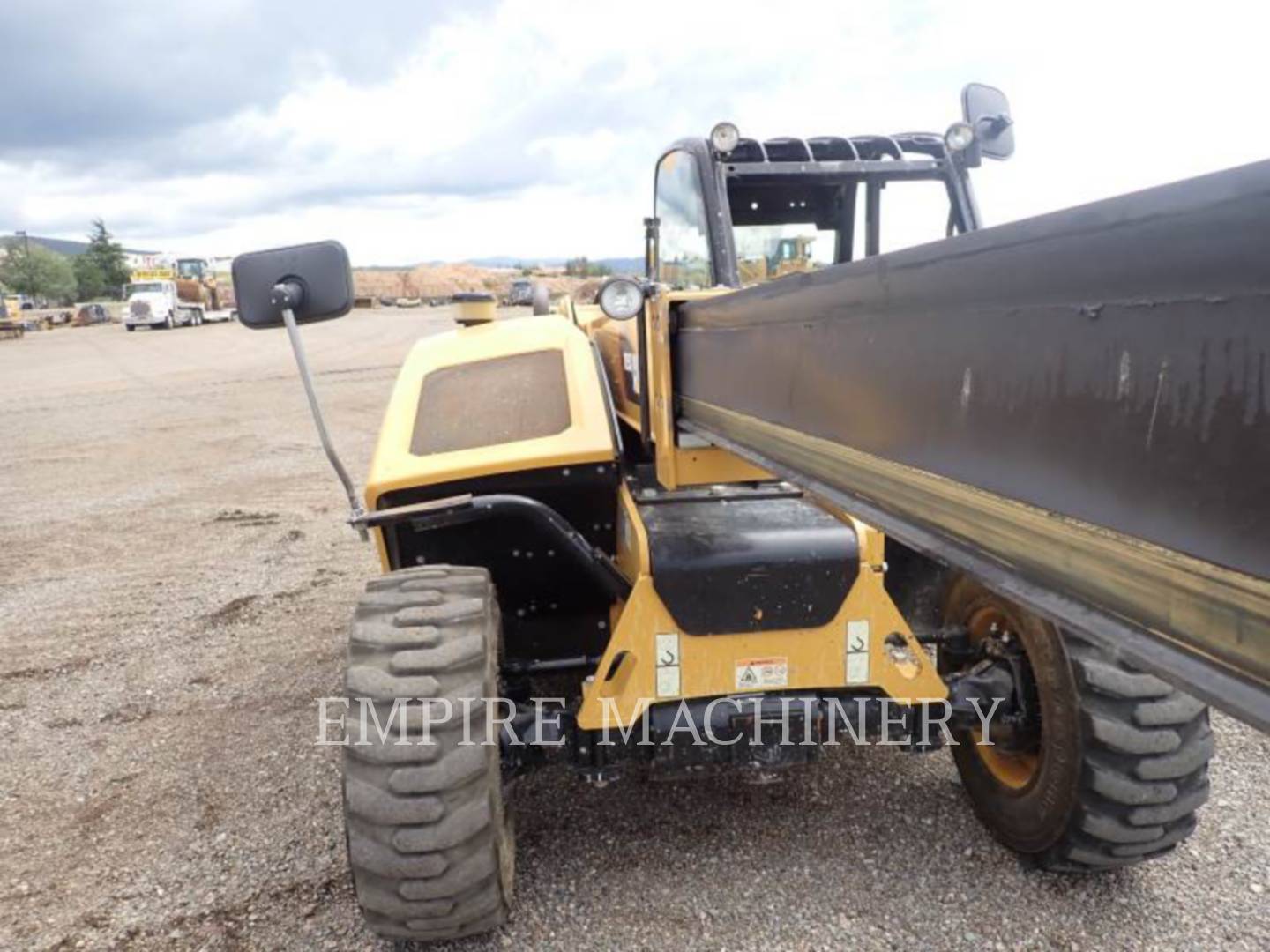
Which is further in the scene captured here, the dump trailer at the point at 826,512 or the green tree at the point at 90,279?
the green tree at the point at 90,279

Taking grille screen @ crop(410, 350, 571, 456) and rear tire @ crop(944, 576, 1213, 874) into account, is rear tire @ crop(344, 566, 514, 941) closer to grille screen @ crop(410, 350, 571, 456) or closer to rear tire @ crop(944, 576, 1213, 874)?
grille screen @ crop(410, 350, 571, 456)

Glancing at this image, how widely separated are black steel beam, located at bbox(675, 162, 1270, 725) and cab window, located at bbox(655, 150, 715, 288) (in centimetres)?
175

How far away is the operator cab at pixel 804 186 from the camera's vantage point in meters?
3.35

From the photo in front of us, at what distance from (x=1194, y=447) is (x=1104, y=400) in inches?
4.8

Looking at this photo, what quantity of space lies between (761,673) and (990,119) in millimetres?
2242

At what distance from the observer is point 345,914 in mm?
2924

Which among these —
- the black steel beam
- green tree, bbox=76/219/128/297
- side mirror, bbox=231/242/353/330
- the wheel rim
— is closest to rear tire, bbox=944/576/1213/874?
the wheel rim

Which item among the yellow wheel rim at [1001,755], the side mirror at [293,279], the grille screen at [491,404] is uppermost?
the side mirror at [293,279]

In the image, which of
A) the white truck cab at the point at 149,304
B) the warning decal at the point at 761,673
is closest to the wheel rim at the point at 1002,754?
the warning decal at the point at 761,673

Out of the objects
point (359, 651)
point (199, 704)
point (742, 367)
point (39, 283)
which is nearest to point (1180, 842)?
point (742, 367)

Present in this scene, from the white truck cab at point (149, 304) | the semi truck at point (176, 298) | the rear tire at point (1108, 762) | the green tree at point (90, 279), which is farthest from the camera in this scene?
the green tree at point (90, 279)

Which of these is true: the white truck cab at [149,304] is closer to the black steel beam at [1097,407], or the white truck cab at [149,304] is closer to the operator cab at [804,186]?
the operator cab at [804,186]

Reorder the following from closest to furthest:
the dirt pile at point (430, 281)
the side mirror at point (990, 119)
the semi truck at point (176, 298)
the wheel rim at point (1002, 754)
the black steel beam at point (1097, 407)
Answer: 1. the black steel beam at point (1097, 407)
2. the wheel rim at point (1002, 754)
3. the side mirror at point (990, 119)
4. the semi truck at point (176, 298)
5. the dirt pile at point (430, 281)

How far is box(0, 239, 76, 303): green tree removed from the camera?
7275cm
